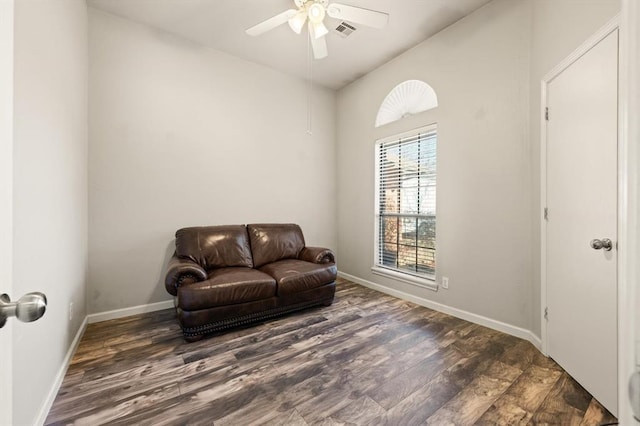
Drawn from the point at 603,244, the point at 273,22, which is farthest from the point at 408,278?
the point at 273,22

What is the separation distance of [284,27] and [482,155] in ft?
8.12

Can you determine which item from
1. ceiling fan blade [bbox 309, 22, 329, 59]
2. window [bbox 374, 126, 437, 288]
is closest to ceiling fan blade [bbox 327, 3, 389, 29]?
ceiling fan blade [bbox 309, 22, 329, 59]

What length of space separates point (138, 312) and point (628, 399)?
3.49 m

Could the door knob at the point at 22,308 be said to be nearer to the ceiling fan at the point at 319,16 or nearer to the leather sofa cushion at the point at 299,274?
the leather sofa cushion at the point at 299,274

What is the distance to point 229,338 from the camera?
2.31 m

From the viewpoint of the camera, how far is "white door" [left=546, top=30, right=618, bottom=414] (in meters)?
1.50

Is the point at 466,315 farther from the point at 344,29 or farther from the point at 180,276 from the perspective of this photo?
the point at 344,29

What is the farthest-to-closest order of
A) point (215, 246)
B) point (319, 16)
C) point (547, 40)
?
point (215, 246) < point (319, 16) < point (547, 40)

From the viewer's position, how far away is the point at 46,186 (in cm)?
154

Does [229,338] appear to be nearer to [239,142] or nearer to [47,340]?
[47,340]

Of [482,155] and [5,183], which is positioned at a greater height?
[482,155]

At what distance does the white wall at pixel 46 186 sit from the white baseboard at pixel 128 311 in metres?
0.31

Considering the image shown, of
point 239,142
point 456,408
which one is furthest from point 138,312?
point 456,408

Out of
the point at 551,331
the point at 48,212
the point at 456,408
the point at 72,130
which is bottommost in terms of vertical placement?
the point at 456,408
